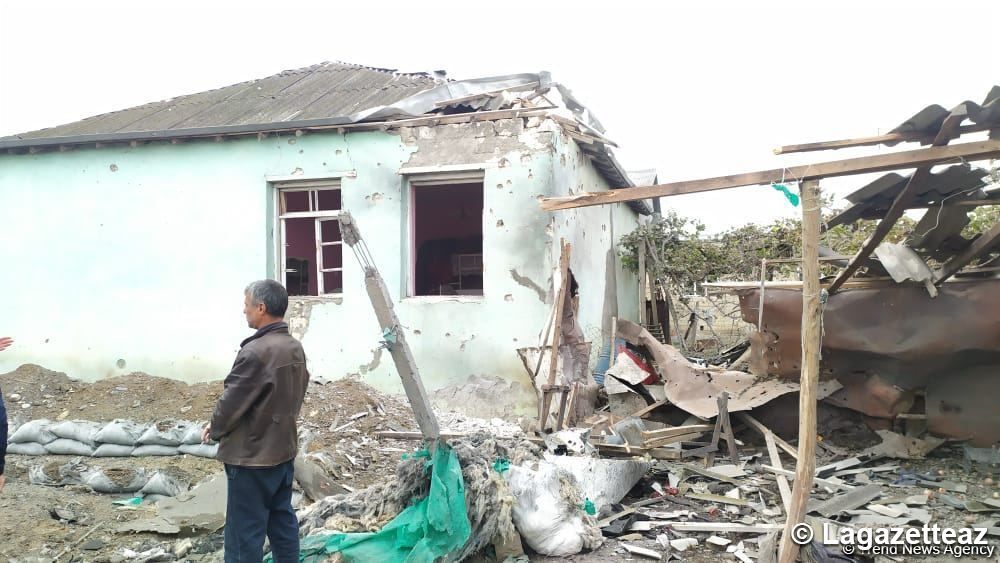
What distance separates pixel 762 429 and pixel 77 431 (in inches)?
281

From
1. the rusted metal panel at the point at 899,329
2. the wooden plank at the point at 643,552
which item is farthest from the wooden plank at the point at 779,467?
the wooden plank at the point at 643,552

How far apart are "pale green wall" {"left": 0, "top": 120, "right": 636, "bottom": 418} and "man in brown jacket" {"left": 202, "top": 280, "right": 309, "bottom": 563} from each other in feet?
15.3

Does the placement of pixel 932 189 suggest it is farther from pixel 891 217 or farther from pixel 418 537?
pixel 418 537

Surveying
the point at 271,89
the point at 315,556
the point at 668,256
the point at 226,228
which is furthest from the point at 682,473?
the point at 271,89

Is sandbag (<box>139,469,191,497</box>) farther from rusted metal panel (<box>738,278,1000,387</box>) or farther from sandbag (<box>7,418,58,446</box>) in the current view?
rusted metal panel (<box>738,278,1000,387</box>)

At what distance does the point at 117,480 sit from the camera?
5859mm

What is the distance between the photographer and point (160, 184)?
30.6 feet

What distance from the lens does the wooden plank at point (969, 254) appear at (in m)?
5.20

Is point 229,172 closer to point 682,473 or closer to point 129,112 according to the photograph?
point 129,112

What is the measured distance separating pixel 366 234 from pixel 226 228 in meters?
2.10

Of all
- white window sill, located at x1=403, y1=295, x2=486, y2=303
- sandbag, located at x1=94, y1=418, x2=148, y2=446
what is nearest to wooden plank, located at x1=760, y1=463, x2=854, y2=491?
white window sill, located at x1=403, y1=295, x2=486, y2=303

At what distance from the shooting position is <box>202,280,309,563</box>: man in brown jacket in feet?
11.1

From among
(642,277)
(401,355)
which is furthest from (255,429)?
(642,277)

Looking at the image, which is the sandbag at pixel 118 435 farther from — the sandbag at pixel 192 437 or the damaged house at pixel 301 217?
the damaged house at pixel 301 217
